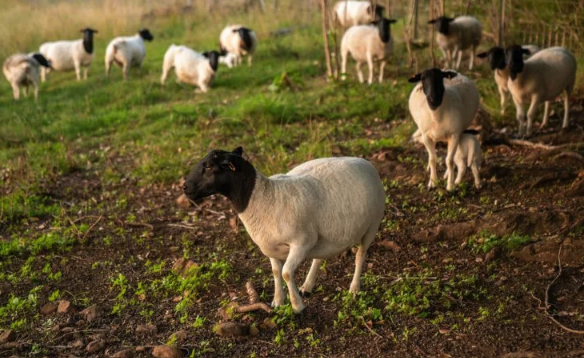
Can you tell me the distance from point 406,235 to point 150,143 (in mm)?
5840

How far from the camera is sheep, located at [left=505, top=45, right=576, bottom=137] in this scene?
10336mm

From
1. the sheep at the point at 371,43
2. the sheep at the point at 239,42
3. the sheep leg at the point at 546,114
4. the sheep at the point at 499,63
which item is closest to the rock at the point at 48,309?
the sheep at the point at 499,63

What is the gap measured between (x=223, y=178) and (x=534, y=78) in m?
6.59

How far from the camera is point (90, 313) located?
19.3ft

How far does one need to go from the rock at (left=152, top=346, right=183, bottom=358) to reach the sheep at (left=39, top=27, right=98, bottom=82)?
566 inches

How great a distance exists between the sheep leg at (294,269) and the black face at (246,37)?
1316cm

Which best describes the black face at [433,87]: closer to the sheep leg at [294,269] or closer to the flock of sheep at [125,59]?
the sheep leg at [294,269]

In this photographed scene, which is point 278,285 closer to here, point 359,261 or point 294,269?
point 294,269

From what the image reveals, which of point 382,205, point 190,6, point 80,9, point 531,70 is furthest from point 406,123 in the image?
point 80,9

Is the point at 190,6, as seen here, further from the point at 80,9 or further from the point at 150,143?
the point at 150,143

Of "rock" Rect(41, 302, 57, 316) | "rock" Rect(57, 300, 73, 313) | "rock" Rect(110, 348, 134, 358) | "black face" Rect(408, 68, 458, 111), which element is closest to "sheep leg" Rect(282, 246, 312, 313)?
"rock" Rect(110, 348, 134, 358)

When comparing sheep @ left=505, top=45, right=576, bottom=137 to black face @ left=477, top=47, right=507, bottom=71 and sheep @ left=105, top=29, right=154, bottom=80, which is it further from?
sheep @ left=105, top=29, right=154, bottom=80

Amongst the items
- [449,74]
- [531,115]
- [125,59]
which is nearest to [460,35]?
[531,115]

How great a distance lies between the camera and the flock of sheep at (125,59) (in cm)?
1628
